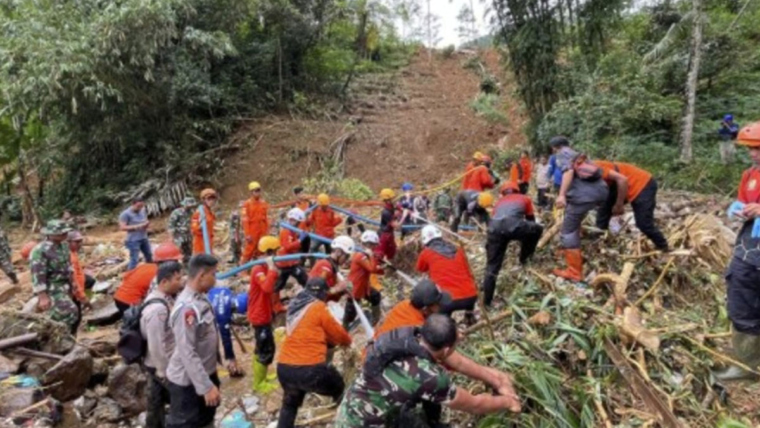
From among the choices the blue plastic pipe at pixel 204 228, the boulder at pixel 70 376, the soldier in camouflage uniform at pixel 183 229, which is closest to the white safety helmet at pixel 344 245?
the boulder at pixel 70 376

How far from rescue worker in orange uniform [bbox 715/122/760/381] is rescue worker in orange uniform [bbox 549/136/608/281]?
167 cm

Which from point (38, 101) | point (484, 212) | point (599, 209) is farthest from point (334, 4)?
point (599, 209)

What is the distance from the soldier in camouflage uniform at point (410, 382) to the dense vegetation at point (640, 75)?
26.1 feet

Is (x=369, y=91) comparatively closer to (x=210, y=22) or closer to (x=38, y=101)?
(x=210, y=22)

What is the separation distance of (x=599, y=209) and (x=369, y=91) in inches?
677

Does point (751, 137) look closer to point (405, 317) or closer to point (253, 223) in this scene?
point (405, 317)

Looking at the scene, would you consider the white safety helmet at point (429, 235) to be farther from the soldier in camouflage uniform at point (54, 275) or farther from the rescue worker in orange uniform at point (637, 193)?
the soldier in camouflage uniform at point (54, 275)

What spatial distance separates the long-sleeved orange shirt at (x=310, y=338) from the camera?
3855 mm

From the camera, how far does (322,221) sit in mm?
8414

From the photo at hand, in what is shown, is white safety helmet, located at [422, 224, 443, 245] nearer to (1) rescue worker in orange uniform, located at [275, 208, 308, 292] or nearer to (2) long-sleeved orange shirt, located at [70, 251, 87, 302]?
(1) rescue worker in orange uniform, located at [275, 208, 308, 292]

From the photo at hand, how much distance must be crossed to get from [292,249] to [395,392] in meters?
4.74

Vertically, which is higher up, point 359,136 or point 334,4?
point 334,4

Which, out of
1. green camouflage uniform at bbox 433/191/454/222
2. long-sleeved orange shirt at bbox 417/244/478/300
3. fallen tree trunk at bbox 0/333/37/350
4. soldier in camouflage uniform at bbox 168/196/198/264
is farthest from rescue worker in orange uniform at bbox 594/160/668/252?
soldier in camouflage uniform at bbox 168/196/198/264

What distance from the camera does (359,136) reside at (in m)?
18.1
